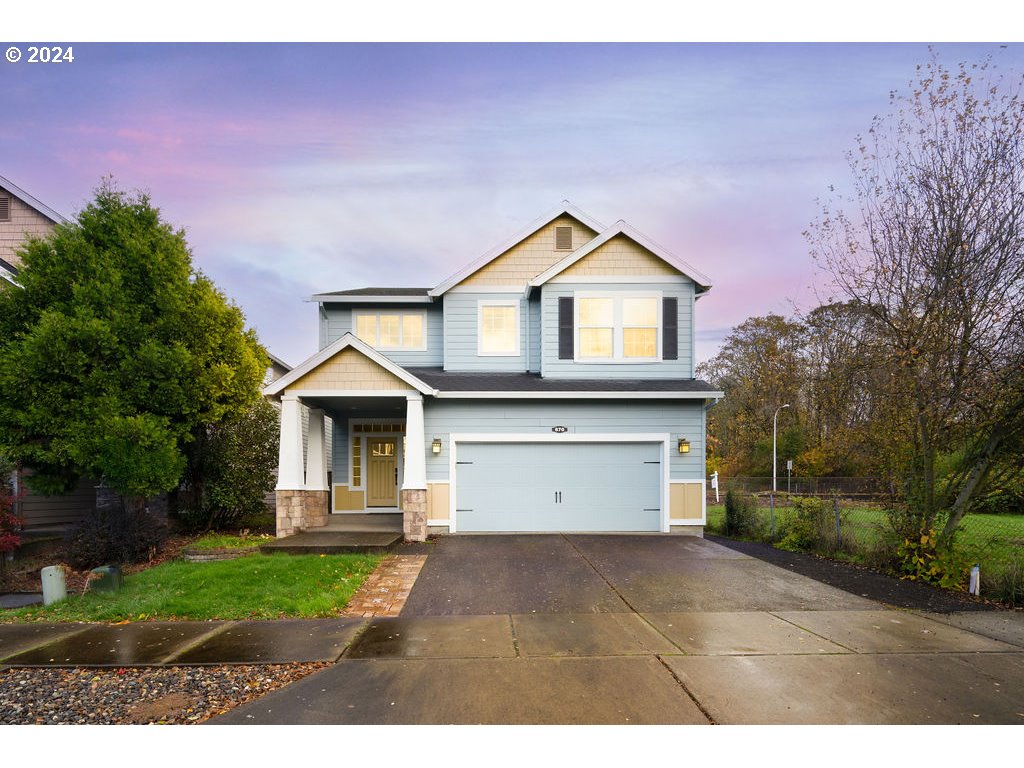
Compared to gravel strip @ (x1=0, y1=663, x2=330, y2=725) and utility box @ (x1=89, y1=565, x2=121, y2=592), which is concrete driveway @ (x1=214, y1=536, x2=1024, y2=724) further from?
utility box @ (x1=89, y1=565, x2=121, y2=592)

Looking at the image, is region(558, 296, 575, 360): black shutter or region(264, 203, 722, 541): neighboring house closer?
region(264, 203, 722, 541): neighboring house

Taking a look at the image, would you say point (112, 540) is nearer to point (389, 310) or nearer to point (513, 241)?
point (389, 310)

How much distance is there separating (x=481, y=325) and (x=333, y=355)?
4.03m

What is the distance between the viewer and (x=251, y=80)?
10969mm

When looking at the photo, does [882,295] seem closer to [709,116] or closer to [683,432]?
[683,432]

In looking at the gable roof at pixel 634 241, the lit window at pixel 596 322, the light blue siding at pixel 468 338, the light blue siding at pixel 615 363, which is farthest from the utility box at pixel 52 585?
the lit window at pixel 596 322

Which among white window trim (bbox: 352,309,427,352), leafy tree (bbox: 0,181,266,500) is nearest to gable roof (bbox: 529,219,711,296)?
white window trim (bbox: 352,309,427,352)

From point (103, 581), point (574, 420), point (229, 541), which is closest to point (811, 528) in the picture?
point (574, 420)

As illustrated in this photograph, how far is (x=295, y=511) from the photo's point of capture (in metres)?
11.1

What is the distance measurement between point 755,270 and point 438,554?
53.2ft

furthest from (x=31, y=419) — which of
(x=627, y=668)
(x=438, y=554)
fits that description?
(x=627, y=668)

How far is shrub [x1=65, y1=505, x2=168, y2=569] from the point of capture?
9148 mm

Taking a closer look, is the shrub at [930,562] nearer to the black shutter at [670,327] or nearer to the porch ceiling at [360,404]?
the black shutter at [670,327]

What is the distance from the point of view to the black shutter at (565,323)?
12.8 m
